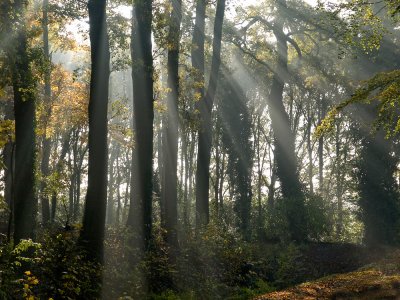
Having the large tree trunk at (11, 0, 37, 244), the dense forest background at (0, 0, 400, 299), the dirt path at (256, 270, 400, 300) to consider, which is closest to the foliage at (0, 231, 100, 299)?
the dense forest background at (0, 0, 400, 299)

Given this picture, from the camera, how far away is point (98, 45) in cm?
1145

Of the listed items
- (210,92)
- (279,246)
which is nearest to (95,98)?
(210,92)

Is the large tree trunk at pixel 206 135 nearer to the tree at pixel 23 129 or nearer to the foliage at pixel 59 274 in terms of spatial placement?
the tree at pixel 23 129

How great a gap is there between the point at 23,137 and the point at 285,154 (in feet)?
61.8

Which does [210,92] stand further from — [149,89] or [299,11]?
[299,11]

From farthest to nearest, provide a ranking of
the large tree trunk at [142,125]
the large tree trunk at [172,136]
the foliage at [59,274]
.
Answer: the large tree trunk at [172,136]
the large tree trunk at [142,125]
the foliage at [59,274]

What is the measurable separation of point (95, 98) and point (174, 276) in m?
5.17

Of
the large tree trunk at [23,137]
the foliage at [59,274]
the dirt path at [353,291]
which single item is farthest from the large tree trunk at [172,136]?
the dirt path at [353,291]

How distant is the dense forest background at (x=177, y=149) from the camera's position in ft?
32.5

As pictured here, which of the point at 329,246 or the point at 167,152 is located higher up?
the point at 167,152

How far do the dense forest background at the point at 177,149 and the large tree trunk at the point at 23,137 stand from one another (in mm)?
36

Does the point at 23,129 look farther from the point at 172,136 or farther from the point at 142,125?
the point at 172,136

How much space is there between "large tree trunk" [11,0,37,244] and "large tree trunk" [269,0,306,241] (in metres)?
16.4

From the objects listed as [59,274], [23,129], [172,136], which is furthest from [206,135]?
[59,274]
